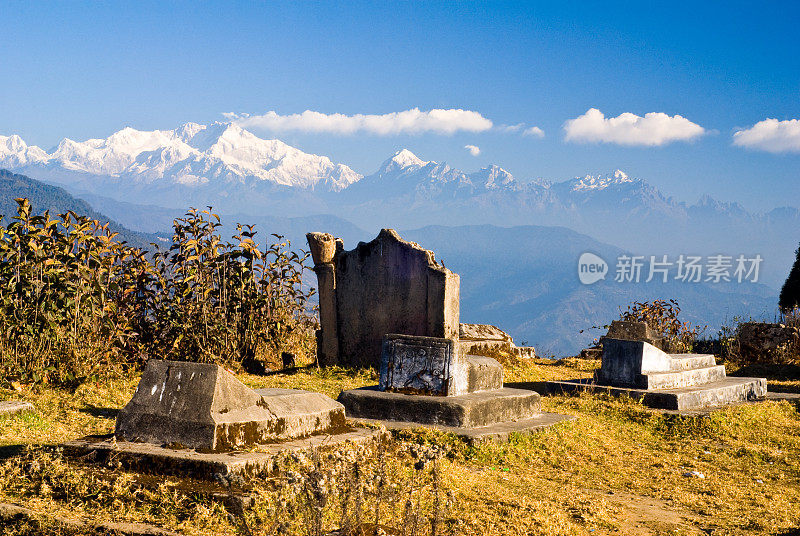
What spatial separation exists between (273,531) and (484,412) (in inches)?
140

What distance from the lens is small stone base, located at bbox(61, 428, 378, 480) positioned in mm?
4336

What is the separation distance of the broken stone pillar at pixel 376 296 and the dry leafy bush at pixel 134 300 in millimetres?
584

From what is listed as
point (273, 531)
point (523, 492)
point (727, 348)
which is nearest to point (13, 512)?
point (273, 531)

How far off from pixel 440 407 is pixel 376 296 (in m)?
3.87

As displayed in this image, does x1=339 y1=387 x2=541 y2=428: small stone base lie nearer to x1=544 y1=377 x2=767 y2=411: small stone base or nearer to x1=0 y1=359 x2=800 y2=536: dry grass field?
x1=0 y1=359 x2=800 y2=536: dry grass field

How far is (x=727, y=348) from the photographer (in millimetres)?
14734

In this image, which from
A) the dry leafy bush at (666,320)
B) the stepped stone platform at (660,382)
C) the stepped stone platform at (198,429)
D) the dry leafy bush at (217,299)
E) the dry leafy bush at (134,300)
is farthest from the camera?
the dry leafy bush at (666,320)

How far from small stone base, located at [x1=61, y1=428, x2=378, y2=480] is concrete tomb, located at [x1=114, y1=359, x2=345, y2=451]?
0.09 meters

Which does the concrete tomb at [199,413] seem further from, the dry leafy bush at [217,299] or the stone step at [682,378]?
the stone step at [682,378]

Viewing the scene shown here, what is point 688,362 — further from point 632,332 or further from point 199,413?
point 199,413

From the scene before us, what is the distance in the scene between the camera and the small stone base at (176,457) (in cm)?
434

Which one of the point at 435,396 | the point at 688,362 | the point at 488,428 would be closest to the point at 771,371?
the point at 688,362

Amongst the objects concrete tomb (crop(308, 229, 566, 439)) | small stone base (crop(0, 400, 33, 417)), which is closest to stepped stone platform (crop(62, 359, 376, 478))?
concrete tomb (crop(308, 229, 566, 439))

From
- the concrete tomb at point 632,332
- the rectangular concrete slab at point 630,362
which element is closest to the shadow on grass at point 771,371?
the concrete tomb at point 632,332
